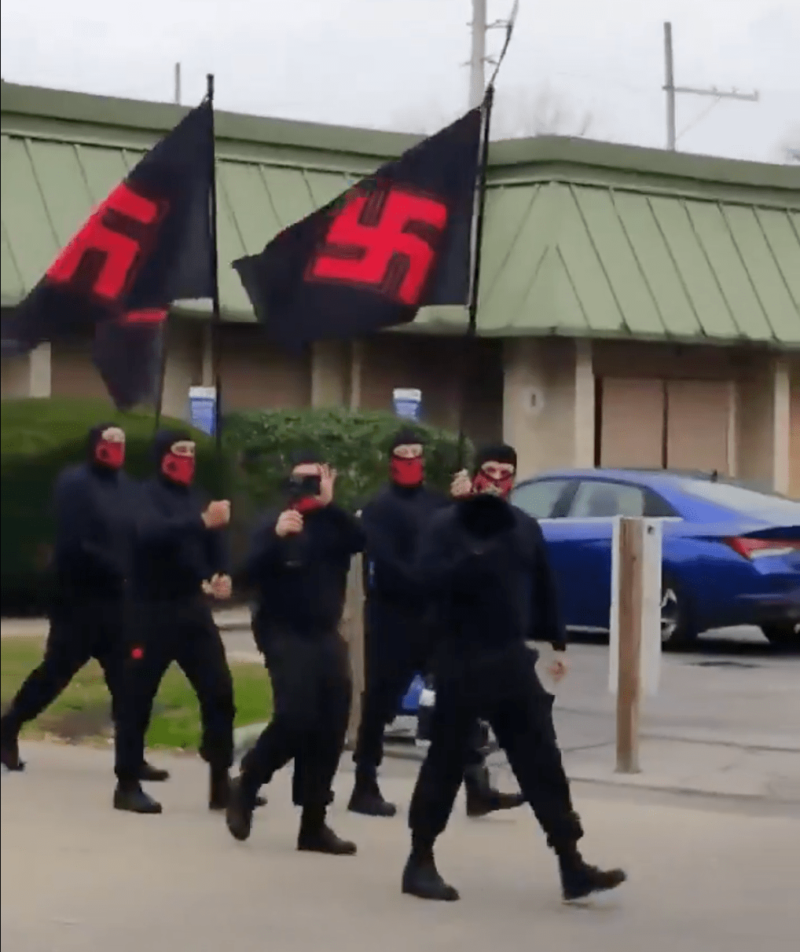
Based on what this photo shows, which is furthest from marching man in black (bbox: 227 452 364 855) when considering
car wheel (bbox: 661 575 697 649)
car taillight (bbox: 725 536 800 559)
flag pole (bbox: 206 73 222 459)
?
car wheel (bbox: 661 575 697 649)

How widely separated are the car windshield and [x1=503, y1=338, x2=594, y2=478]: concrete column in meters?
0.74

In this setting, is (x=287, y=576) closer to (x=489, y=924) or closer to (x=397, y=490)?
(x=397, y=490)

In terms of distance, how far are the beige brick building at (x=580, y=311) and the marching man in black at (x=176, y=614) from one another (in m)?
0.25

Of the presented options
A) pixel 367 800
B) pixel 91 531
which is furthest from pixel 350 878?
pixel 91 531

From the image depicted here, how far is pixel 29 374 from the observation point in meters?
4.20

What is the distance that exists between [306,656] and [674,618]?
3.79m

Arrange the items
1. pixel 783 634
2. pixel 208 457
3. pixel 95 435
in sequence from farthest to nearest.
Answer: pixel 783 634, pixel 208 457, pixel 95 435

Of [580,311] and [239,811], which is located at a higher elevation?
[580,311]

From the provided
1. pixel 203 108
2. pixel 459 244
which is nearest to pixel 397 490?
pixel 459 244

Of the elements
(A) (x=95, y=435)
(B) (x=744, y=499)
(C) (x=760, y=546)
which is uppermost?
(A) (x=95, y=435)

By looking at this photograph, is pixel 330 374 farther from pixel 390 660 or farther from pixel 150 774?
pixel 390 660

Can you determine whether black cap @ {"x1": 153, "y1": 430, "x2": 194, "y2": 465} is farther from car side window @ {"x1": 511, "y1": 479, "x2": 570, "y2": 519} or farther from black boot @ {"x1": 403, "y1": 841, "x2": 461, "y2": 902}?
car side window @ {"x1": 511, "y1": 479, "x2": 570, "y2": 519}

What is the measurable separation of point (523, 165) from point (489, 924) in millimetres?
2203

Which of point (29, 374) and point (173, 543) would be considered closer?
point (29, 374)
